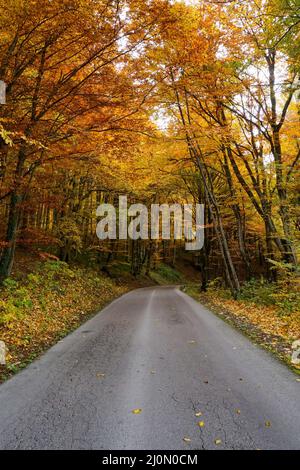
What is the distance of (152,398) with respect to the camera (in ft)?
14.1

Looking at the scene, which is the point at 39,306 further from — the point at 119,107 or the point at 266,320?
the point at 266,320

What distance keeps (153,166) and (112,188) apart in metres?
4.11

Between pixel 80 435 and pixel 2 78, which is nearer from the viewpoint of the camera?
pixel 80 435

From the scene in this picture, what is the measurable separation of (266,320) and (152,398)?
6545 millimetres

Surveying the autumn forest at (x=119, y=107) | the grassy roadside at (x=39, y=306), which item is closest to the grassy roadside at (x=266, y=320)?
the autumn forest at (x=119, y=107)

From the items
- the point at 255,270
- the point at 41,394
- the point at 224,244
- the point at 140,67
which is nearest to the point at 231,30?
the point at 140,67

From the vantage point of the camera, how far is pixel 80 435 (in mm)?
3393

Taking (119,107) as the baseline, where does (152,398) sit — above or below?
below

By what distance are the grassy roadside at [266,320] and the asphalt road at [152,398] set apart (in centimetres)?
45

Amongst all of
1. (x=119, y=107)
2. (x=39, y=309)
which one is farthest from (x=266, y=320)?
(x=119, y=107)

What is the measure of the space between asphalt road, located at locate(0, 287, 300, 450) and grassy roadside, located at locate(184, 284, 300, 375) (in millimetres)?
448

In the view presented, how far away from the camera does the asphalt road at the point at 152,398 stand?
3.32 metres
